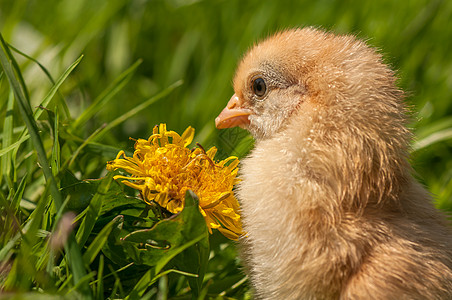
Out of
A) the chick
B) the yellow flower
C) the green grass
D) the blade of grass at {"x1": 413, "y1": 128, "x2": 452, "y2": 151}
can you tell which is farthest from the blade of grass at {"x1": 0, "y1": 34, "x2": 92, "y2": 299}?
the blade of grass at {"x1": 413, "y1": 128, "x2": 452, "y2": 151}

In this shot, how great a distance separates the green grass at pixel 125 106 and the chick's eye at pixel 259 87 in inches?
12.6

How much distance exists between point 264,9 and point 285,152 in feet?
7.44

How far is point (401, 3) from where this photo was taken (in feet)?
12.2

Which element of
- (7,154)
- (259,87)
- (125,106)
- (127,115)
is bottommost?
(7,154)

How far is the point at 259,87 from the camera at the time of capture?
1.85 meters

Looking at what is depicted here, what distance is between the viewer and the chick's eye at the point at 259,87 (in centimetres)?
183

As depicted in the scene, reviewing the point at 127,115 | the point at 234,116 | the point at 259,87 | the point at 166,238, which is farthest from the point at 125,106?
the point at 166,238

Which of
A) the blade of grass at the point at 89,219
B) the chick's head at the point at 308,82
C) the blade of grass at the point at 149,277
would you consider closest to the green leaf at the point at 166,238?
the blade of grass at the point at 149,277

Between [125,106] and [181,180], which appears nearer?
[181,180]

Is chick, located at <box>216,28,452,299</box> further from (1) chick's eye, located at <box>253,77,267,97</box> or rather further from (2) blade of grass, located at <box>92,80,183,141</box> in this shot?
(2) blade of grass, located at <box>92,80,183,141</box>

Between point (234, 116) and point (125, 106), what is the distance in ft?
4.36

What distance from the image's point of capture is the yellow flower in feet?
4.99

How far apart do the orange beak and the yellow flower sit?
0.30 metres

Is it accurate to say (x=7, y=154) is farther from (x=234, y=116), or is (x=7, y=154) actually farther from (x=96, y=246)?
(x=234, y=116)
